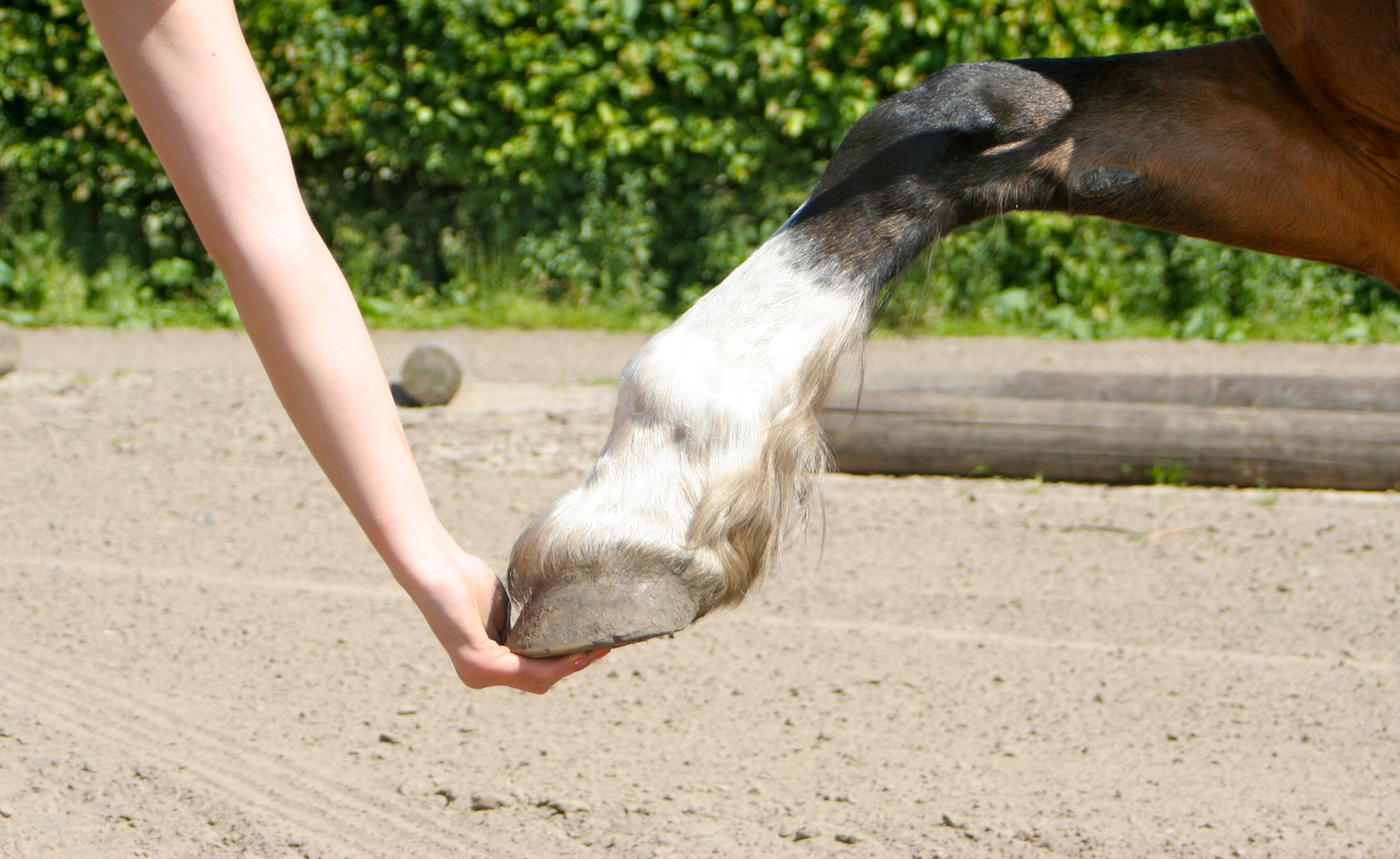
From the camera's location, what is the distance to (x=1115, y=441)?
14.7ft

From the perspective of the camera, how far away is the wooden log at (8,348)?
19.9 feet

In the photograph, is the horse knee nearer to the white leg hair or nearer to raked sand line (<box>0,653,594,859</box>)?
the white leg hair

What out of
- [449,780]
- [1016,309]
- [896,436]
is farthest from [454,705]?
[1016,309]

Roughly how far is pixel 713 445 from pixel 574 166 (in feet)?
23.5

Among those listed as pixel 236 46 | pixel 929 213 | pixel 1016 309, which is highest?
pixel 236 46

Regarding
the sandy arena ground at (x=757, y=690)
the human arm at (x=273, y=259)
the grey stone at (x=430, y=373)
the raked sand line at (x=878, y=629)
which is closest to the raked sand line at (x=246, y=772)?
the sandy arena ground at (x=757, y=690)

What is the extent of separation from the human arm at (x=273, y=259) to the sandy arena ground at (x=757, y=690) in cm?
101

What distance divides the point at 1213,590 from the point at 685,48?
548 cm

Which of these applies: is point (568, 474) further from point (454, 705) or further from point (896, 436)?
point (454, 705)

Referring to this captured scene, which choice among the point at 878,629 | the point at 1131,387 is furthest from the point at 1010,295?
the point at 878,629

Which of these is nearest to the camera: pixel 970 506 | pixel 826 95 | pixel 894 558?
pixel 894 558

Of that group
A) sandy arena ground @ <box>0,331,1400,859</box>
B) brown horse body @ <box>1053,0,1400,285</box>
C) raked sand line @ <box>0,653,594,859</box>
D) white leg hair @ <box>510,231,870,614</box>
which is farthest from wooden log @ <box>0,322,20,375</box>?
brown horse body @ <box>1053,0,1400,285</box>

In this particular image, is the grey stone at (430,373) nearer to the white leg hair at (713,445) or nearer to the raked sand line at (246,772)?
the raked sand line at (246,772)

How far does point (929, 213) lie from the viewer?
1533mm
